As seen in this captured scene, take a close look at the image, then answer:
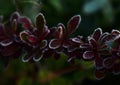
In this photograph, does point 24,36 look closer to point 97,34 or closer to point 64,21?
point 97,34

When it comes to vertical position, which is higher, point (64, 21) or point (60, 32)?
point (64, 21)

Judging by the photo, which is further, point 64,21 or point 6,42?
point 64,21

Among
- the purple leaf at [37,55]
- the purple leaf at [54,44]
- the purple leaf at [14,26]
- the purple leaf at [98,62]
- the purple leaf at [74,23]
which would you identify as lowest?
the purple leaf at [98,62]

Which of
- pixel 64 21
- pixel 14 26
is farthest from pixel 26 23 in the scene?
pixel 64 21

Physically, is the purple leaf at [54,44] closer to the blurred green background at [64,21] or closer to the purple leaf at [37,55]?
the purple leaf at [37,55]

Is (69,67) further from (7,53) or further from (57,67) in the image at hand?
(7,53)

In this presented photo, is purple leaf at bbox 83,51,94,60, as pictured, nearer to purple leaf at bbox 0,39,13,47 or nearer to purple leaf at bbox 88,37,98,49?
purple leaf at bbox 88,37,98,49

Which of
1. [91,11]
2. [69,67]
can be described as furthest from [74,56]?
[91,11]

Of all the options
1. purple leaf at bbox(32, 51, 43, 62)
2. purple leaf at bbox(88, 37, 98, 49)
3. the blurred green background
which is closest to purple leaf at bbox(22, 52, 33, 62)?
purple leaf at bbox(32, 51, 43, 62)

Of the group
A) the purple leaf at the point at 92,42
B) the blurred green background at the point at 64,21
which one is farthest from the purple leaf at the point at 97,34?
the blurred green background at the point at 64,21
